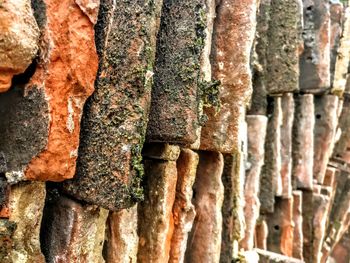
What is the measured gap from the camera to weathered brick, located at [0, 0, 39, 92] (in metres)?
0.67

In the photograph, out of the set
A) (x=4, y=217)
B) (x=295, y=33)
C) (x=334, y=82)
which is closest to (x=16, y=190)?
(x=4, y=217)

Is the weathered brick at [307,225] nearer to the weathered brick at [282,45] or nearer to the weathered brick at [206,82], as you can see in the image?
the weathered brick at [282,45]

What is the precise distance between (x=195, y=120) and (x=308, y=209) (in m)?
1.63

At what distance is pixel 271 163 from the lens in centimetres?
195

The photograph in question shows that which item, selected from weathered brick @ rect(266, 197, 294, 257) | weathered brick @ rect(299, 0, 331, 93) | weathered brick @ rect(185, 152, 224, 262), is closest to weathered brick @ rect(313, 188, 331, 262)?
weathered brick @ rect(266, 197, 294, 257)

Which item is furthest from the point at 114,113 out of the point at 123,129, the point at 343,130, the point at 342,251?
the point at 342,251

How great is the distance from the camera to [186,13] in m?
0.98

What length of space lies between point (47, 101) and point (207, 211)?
28.6 inches

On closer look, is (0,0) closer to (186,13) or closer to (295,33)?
(186,13)

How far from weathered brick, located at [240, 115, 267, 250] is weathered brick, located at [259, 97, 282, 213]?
16 cm

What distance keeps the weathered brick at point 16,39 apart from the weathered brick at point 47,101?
0.04 meters

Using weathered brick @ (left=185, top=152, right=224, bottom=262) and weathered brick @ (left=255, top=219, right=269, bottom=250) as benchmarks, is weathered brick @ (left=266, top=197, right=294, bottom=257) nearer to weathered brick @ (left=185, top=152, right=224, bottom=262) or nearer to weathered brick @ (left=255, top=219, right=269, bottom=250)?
weathered brick @ (left=255, top=219, right=269, bottom=250)

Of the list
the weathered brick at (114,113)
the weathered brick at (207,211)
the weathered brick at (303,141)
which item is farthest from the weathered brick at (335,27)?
the weathered brick at (114,113)

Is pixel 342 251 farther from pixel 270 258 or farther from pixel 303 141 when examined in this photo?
pixel 270 258
